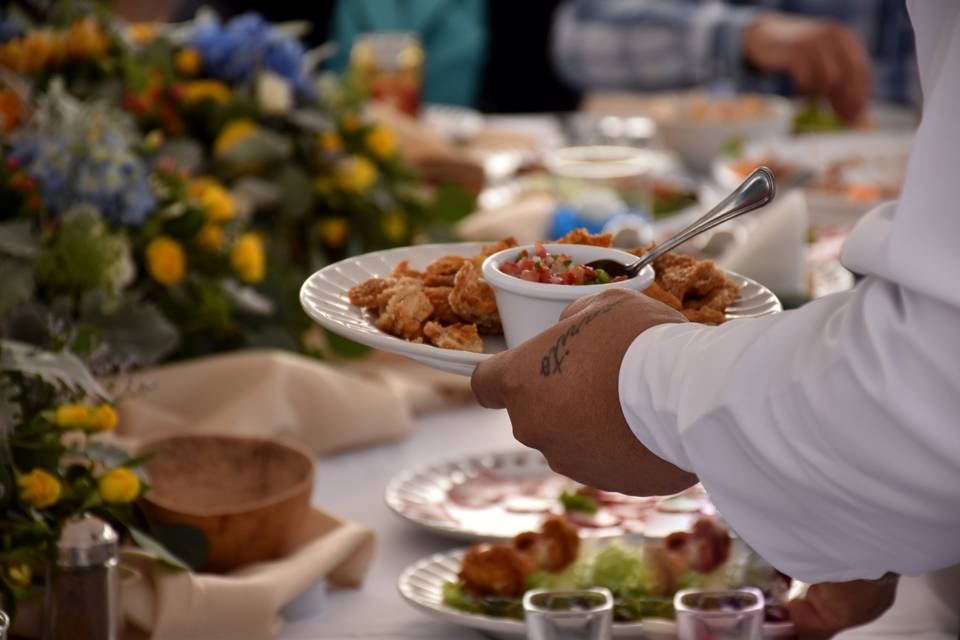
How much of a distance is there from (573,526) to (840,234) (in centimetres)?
107

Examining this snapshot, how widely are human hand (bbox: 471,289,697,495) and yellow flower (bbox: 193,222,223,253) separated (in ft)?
2.81

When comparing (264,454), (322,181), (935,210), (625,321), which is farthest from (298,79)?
(935,210)

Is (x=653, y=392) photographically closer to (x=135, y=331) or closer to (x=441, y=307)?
(x=441, y=307)

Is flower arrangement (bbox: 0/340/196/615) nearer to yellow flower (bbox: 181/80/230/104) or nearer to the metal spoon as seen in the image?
the metal spoon

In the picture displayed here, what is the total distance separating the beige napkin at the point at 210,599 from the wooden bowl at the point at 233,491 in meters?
0.03

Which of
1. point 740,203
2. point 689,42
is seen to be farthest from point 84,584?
point 689,42

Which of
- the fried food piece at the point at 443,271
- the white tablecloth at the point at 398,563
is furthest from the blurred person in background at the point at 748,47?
the fried food piece at the point at 443,271

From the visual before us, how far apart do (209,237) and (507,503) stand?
0.53m

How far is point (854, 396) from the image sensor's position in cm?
71

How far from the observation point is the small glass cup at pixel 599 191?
84.0 inches

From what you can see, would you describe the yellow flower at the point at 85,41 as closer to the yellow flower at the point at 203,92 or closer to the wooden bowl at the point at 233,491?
the yellow flower at the point at 203,92

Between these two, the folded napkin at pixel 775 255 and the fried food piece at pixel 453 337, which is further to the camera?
the folded napkin at pixel 775 255

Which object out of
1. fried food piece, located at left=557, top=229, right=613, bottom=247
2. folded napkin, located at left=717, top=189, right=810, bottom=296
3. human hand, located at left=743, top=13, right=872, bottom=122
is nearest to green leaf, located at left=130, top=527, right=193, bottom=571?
fried food piece, located at left=557, top=229, right=613, bottom=247

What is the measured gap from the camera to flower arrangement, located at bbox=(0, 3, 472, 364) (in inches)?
58.0
